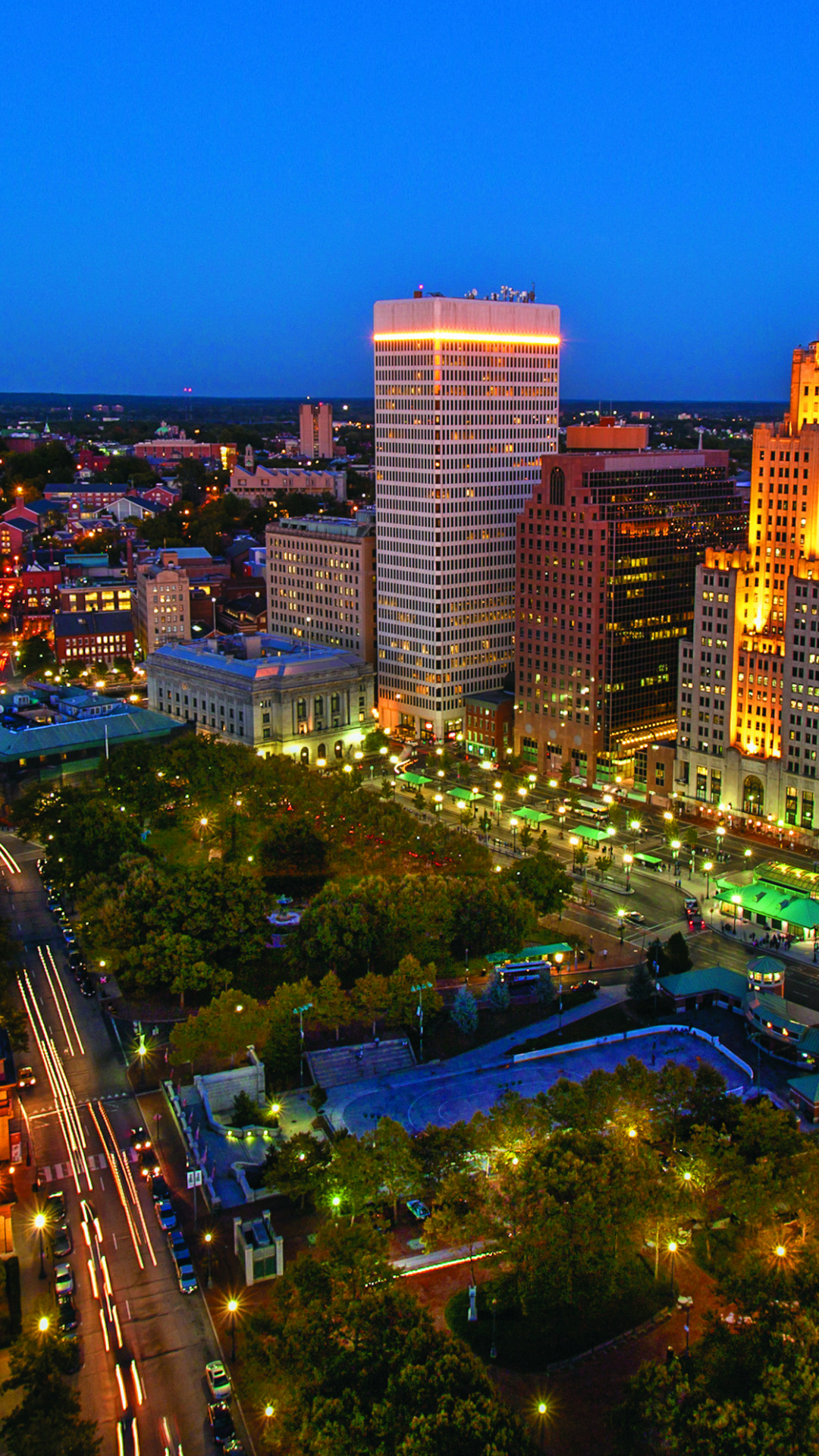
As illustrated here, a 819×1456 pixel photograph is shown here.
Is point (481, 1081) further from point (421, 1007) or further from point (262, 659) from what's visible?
point (262, 659)

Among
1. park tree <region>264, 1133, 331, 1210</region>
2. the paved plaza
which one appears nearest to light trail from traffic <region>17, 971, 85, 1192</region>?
park tree <region>264, 1133, 331, 1210</region>

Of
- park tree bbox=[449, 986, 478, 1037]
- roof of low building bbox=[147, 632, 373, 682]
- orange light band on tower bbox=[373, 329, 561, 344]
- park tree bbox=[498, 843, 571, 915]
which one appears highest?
orange light band on tower bbox=[373, 329, 561, 344]

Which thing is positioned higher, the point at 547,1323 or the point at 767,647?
the point at 767,647

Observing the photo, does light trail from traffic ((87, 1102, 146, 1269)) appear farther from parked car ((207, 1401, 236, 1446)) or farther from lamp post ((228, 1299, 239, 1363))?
parked car ((207, 1401, 236, 1446))

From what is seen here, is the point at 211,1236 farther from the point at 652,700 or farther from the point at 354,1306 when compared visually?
the point at 652,700

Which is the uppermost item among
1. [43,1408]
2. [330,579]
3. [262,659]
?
[330,579]

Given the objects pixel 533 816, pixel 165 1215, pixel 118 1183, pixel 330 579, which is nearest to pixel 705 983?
pixel 165 1215

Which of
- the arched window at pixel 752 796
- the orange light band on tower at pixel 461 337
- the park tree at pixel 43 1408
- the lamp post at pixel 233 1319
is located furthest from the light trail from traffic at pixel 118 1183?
the orange light band on tower at pixel 461 337
